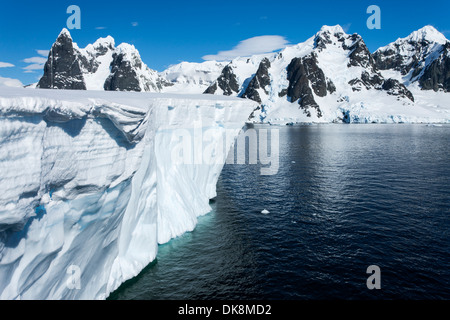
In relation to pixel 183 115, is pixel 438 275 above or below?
below

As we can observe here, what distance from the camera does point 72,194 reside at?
1177 cm

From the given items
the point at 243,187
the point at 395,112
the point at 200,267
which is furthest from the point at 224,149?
the point at 395,112

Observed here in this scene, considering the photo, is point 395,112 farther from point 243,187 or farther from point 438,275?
point 438,275

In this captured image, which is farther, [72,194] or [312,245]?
[312,245]

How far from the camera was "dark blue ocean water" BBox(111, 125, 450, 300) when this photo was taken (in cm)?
1667

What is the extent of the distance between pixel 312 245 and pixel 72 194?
15945 millimetres

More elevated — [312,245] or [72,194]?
[72,194]

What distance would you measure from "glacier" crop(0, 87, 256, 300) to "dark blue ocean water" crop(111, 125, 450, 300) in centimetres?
245

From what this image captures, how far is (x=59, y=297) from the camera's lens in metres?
12.4

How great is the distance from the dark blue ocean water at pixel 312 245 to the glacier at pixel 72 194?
8.04 ft

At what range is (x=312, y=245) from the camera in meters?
21.6

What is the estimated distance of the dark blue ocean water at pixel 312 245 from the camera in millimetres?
16672
